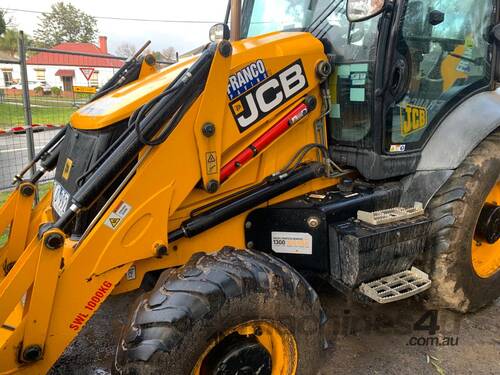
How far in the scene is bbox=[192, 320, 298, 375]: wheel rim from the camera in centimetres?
210

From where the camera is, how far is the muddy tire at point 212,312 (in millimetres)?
1939

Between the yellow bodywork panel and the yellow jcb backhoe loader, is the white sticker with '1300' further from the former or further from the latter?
the yellow bodywork panel

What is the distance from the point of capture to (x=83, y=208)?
7.04 feet

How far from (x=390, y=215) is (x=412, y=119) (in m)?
0.69

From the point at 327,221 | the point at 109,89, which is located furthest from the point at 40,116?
the point at 327,221

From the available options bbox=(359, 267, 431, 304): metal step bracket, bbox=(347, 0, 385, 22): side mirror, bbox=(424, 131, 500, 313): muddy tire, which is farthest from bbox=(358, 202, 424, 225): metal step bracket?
bbox=(347, 0, 385, 22): side mirror

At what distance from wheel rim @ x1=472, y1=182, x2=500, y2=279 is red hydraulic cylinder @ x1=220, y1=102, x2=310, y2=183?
1.56 meters

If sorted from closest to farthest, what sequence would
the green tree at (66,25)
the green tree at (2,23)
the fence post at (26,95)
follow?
the fence post at (26,95) < the green tree at (2,23) < the green tree at (66,25)

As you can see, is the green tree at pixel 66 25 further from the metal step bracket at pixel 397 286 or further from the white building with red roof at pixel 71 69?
the metal step bracket at pixel 397 286

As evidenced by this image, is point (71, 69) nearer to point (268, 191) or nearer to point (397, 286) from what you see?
point (268, 191)

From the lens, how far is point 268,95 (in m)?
2.65

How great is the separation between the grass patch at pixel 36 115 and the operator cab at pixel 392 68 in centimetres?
365

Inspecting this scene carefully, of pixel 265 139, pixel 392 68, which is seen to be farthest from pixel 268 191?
pixel 392 68

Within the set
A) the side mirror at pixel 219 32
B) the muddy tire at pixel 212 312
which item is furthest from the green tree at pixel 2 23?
the muddy tire at pixel 212 312
